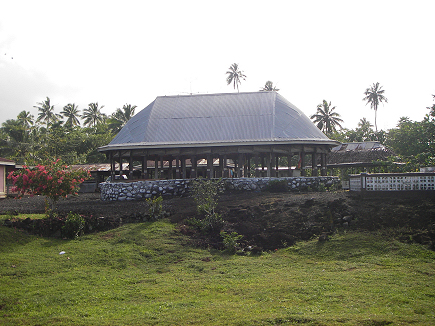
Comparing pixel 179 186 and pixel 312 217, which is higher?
pixel 179 186

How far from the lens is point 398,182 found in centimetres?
1534

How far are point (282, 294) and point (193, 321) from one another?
2.16 meters

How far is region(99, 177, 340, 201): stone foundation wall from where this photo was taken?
2162 centimetres

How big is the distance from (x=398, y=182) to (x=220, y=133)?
37.4 feet

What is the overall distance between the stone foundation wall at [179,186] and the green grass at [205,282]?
8902 millimetres

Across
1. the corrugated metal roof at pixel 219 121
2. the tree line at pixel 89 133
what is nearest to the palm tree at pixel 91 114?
the tree line at pixel 89 133

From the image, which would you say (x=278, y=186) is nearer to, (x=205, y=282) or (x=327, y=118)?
(x=205, y=282)

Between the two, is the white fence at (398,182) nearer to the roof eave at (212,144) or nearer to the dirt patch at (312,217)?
the dirt patch at (312,217)

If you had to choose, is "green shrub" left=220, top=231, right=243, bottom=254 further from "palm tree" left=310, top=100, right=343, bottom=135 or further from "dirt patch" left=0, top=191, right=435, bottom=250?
"palm tree" left=310, top=100, right=343, bottom=135

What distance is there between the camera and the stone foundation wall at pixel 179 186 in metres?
21.6

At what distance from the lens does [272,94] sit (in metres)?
26.8

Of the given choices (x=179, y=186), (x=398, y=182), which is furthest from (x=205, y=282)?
(x=179, y=186)

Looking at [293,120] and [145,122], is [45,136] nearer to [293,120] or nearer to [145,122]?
[145,122]

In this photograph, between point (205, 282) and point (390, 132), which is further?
point (390, 132)
